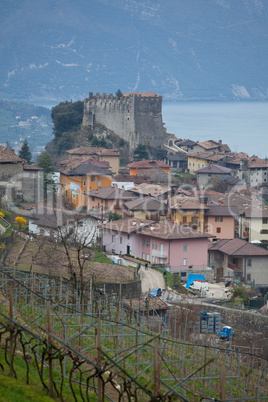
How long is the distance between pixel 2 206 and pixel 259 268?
36.7ft

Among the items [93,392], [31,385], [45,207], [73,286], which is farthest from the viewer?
[45,207]

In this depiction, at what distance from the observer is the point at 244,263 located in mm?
33781

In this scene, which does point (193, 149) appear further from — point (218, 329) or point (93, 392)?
point (93, 392)

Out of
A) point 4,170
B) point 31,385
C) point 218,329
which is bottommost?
point 218,329

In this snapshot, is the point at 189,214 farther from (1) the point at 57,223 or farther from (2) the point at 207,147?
(2) the point at 207,147

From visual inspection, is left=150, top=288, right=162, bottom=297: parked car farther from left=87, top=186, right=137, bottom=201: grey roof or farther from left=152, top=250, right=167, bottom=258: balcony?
left=87, top=186, right=137, bottom=201: grey roof

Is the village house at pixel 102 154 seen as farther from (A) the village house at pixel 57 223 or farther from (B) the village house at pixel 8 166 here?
(A) the village house at pixel 57 223

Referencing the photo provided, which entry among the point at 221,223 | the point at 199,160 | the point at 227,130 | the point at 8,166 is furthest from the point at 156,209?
the point at 227,130

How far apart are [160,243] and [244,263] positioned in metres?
3.97

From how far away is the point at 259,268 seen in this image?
33781 mm

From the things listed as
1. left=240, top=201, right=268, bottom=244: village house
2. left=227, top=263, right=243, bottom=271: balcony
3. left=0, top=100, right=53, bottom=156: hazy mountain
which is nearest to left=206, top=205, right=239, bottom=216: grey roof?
left=240, top=201, right=268, bottom=244: village house

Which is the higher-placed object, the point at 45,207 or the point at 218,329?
the point at 45,207

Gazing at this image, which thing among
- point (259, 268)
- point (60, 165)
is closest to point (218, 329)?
point (259, 268)

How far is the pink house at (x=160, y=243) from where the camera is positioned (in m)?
32.2
